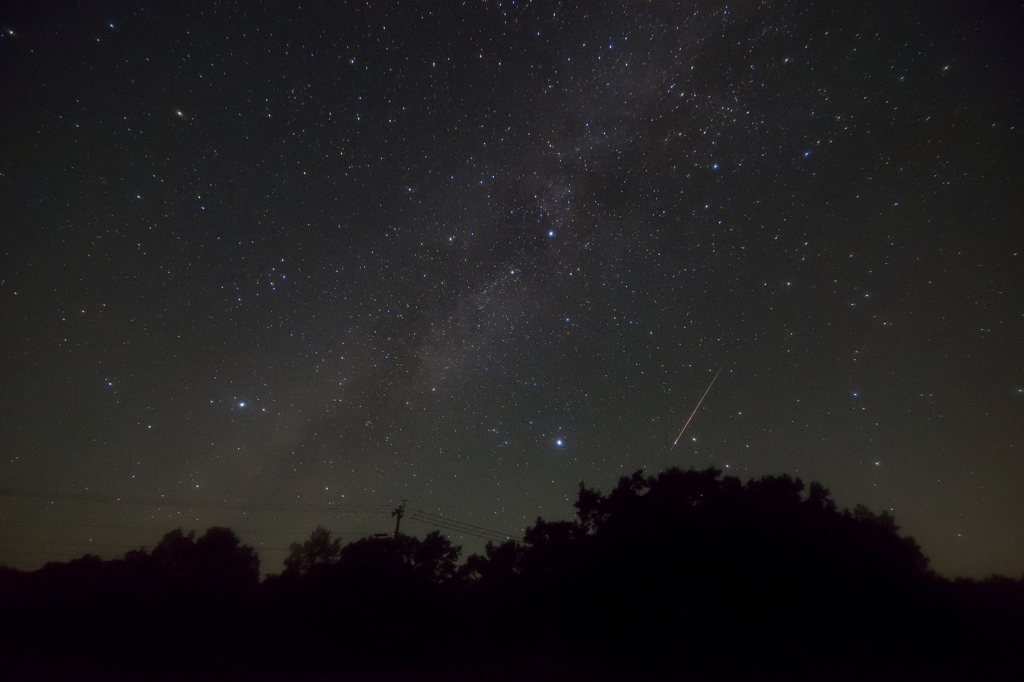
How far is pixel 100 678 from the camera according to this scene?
12.5 m

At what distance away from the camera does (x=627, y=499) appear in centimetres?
1580

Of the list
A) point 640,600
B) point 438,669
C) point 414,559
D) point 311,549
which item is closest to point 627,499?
point 640,600

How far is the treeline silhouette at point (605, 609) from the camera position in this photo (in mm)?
12516

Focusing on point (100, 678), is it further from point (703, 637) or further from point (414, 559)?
point (703, 637)

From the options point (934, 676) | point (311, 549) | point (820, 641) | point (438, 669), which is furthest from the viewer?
point (311, 549)

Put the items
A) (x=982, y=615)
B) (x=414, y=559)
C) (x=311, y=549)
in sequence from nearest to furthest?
(x=982, y=615)
(x=414, y=559)
(x=311, y=549)

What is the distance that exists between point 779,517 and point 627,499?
4.57 metres

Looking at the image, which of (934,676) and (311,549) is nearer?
(934,676)

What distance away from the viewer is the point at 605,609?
14250 mm

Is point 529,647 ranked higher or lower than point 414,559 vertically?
lower

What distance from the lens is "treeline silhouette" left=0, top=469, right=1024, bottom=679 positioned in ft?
41.1

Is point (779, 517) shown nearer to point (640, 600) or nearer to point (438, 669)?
point (640, 600)

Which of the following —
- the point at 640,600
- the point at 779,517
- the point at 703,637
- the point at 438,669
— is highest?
the point at 779,517

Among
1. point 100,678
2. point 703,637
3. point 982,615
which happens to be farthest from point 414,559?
point 982,615
